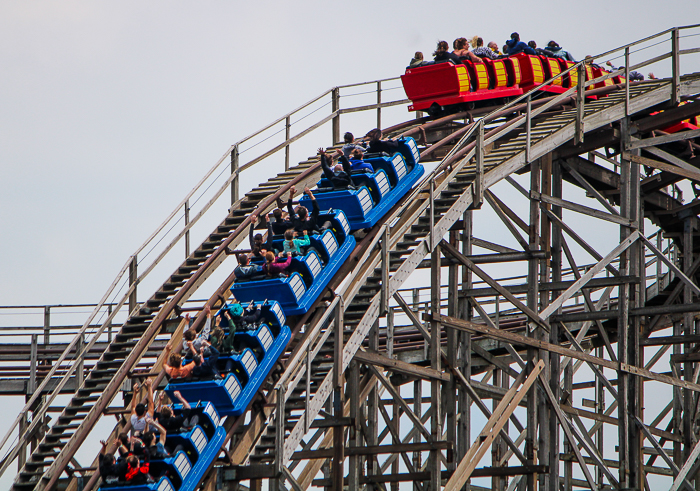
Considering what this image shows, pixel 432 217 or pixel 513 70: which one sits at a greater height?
pixel 513 70

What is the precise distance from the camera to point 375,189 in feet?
55.5

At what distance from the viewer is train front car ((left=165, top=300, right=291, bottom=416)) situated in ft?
44.8

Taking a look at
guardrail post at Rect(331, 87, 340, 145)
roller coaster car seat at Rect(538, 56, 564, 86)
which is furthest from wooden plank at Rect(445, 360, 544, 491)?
guardrail post at Rect(331, 87, 340, 145)

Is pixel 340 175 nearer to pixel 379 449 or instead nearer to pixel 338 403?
pixel 338 403

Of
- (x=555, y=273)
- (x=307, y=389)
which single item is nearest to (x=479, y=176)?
(x=555, y=273)

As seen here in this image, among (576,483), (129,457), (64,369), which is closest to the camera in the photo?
(129,457)

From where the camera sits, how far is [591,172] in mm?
20656

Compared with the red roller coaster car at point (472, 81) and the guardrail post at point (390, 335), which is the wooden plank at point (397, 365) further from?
the red roller coaster car at point (472, 81)

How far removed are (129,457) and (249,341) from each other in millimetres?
2262

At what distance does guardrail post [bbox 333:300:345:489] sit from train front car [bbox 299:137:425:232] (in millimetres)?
2554

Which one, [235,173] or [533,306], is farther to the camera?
[235,173]

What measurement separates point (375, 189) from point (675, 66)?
242 inches

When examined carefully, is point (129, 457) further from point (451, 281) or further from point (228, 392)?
point (451, 281)

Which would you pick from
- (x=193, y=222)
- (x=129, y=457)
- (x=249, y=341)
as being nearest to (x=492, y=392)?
(x=193, y=222)
